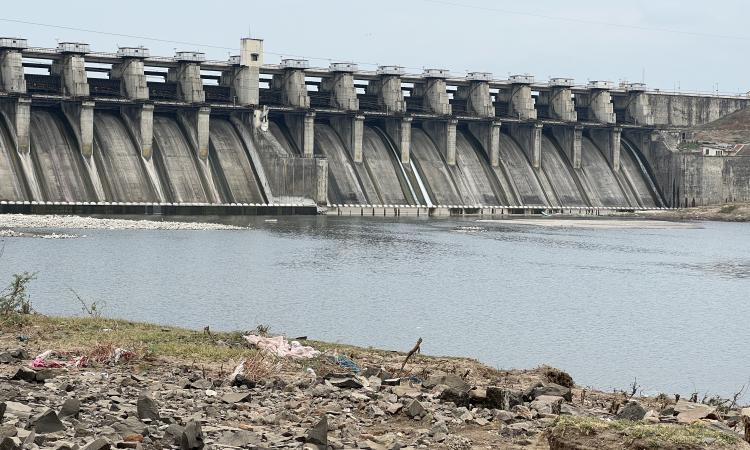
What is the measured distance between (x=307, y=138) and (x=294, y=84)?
4565 millimetres

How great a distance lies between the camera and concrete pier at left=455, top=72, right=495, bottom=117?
99.1 meters

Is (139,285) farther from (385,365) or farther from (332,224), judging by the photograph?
(332,224)

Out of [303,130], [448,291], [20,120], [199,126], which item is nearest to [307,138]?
[303,130]

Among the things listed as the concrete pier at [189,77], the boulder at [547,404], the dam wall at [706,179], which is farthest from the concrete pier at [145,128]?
the boulder at [547,404]

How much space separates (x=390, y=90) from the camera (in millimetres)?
93625

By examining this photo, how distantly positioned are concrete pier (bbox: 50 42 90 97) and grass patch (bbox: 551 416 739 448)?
66790 mm

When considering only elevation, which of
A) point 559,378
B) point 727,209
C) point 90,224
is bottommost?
→ point 559,378


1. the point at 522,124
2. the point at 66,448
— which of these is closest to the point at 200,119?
the point at 522,124

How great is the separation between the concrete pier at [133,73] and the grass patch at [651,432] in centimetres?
6844

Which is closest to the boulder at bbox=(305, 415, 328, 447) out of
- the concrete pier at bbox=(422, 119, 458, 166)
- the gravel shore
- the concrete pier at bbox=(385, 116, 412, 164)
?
the gravel shore

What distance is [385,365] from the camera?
71.5 ft

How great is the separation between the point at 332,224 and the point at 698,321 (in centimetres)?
3936

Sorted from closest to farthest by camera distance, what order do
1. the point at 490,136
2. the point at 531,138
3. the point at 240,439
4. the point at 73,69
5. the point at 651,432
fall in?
the point at 651,432 → the point at 240,439 → the point at 73,69 → the point at 490,136 → the point at 531,138

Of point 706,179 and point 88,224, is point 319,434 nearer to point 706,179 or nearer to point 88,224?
point 88,224
